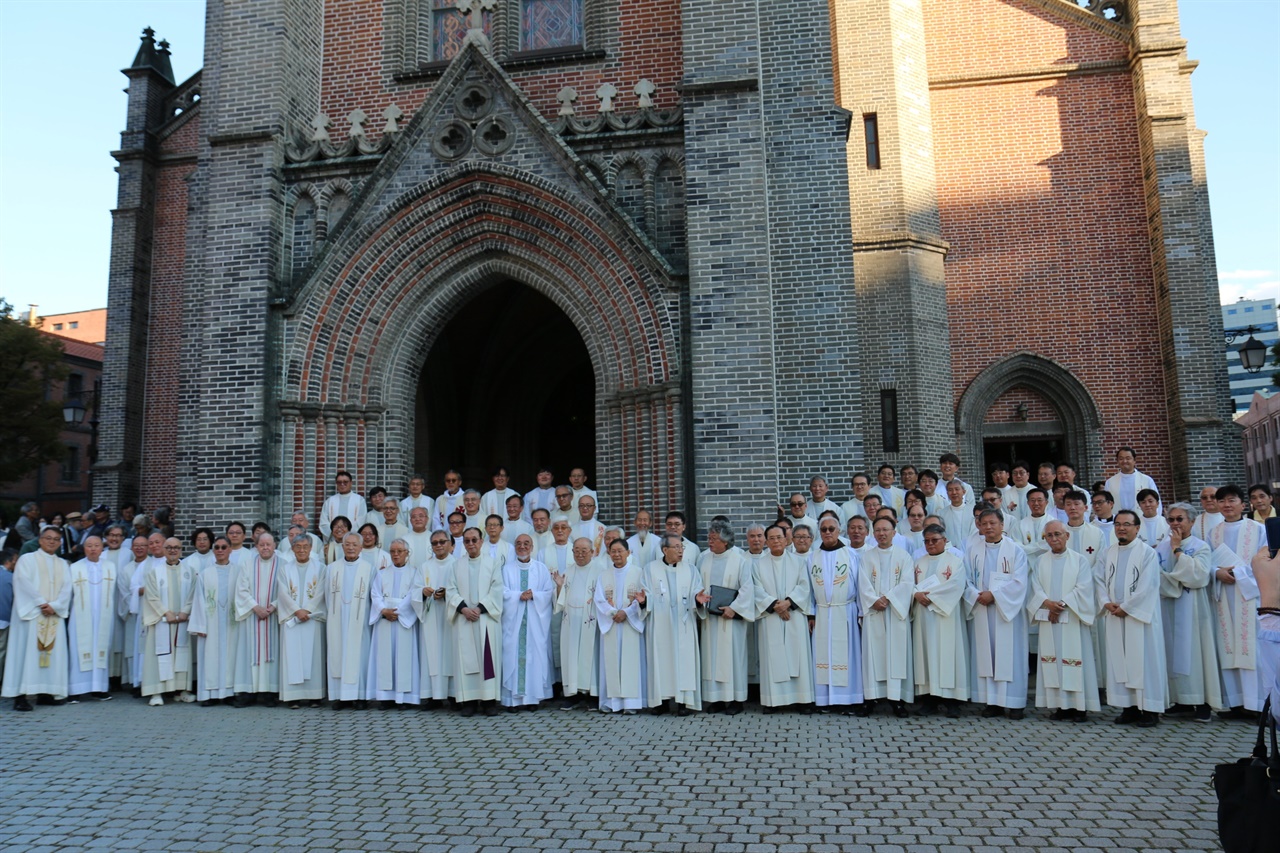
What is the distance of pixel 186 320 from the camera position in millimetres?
13484

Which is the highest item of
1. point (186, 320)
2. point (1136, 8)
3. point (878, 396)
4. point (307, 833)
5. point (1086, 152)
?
point (1136, 8)

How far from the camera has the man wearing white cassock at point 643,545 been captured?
900 cm

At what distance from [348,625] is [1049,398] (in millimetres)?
12678

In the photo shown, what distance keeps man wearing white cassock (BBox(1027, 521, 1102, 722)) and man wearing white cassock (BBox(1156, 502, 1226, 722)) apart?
0.67 m

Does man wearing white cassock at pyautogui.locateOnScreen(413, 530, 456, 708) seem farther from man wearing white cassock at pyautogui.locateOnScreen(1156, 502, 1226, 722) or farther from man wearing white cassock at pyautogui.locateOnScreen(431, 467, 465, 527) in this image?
man wearing white cassock at pyautogui.locateOnScreen(1156, 502, 1226, 722)

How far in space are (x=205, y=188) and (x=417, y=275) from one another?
4230 mm

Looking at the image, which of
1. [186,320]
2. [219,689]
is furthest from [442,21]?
[219,689]

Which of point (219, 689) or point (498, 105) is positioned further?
point (498, 105)

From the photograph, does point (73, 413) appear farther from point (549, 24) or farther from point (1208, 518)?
point (1208, 518)

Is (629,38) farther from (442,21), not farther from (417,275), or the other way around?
(417,275)

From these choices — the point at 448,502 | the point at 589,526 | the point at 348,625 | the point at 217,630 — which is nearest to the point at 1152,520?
the point at 589,526

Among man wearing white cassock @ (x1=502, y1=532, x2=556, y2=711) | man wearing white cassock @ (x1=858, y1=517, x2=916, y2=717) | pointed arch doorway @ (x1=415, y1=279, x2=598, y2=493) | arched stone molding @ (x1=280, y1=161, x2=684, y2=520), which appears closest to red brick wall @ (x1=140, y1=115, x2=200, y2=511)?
pointed arch doorway @ (x1=415, y1=279, x2=598, y2=493)

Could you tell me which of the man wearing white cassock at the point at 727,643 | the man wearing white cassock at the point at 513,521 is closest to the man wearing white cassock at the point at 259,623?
the man wearing white cassock at the point at 513,521

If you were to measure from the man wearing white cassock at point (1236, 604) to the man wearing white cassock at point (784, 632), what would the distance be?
3221 millimetres
